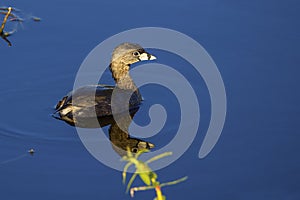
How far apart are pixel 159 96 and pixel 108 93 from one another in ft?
1.93

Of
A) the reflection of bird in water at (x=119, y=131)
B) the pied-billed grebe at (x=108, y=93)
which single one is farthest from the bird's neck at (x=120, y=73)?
the reflection of bird in water at (x=119, y=131)

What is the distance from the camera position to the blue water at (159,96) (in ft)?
20.9

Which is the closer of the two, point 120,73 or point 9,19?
point 120,73

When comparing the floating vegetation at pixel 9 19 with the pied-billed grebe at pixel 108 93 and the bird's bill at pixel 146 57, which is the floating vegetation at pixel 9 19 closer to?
the pied-billed grebe at pixel 108 93

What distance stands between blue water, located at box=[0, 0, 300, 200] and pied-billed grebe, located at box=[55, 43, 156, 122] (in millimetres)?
183

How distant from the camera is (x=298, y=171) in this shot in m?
6.56

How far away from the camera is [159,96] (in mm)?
8203

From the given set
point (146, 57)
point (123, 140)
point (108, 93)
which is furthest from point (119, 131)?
point (146, 57)

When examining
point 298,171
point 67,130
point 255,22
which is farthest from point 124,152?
point 255,22

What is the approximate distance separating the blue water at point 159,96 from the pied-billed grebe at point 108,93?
0.18 meters

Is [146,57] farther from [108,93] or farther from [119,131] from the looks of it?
[119,131]

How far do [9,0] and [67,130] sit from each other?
2.83 metres

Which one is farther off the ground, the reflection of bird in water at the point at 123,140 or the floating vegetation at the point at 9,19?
the floating vegetation at the point at 9,19

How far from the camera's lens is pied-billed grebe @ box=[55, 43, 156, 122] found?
7848 millimetres
